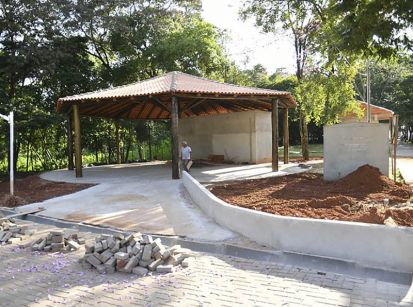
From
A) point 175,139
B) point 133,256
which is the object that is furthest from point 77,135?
point 133,256

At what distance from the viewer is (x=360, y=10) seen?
8242mm

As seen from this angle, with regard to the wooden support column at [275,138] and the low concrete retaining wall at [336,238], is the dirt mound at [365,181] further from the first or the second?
the low concrete retaining wall at [336,238]

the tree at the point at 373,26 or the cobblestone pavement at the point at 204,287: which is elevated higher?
the tree at the point at 373,26

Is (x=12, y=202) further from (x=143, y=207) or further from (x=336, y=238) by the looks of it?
(x=336, y=238)

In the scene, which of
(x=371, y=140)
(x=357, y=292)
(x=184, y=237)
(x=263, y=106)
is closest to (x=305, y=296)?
(x=357, y=292)

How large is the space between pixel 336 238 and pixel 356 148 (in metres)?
7.41

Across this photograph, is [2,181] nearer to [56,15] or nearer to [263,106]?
[56,15]

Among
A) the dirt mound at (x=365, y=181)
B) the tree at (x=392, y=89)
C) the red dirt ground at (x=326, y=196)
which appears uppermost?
the tree at (x=392, y=89)

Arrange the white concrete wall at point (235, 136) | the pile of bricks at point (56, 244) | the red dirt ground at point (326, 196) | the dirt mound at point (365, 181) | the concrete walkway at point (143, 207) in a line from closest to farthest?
the pile of bricks at point (56, 244)
the red dirt ground at point (326, 196)
the concrete walkway at point (143, 207)
the dirt mound at point (365, 181)
the white concrete wall at point (235, 136)

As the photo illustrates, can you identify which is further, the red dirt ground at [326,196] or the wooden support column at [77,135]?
the wooden support column at [77,135]

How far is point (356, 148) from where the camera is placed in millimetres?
12094

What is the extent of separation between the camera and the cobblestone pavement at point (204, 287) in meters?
4.25

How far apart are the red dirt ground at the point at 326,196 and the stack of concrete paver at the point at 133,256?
A: 2.62 m

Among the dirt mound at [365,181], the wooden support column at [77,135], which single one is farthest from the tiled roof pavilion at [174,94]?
the dirt mound at [365,181]
